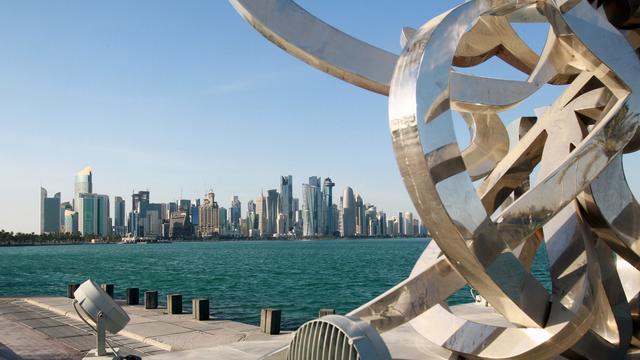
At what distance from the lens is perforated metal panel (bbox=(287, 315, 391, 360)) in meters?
6.20

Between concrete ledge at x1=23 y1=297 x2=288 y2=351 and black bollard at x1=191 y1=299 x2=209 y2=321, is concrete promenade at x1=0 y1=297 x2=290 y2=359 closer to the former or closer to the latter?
concrete ledge at x1=23 y1=297 x2=288 y2=351

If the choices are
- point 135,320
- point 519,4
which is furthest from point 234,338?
point 519,4

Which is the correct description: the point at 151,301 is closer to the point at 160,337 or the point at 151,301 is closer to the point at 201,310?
the point at 201,310

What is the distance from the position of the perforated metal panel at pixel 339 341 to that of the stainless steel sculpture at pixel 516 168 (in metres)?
1.28

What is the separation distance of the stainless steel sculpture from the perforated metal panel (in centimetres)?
128

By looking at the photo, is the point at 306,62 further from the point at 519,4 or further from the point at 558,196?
the point at 558,196

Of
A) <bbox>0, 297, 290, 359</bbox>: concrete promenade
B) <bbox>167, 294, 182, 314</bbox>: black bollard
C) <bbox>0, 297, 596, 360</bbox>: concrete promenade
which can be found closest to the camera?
<bbox>0, 297, 596, 360</bbox>: concrete promenade

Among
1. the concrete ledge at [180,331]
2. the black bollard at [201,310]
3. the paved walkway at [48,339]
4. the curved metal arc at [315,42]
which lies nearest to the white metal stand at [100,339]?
the paved walkway at [48,339]

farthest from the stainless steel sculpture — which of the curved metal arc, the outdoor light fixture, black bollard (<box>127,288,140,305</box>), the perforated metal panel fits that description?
black bollard (<box>127,288,140,305</box>)

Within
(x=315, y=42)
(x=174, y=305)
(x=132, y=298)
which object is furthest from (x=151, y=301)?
(x=315, y=42)

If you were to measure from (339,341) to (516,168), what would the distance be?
149 inches

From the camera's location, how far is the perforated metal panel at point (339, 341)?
6.20 meters

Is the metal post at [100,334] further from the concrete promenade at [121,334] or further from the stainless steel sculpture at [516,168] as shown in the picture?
the stainless steel sculpture at [516,168]

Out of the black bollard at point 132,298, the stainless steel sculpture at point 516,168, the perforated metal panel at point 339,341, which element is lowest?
the black bollard at point 132,298
